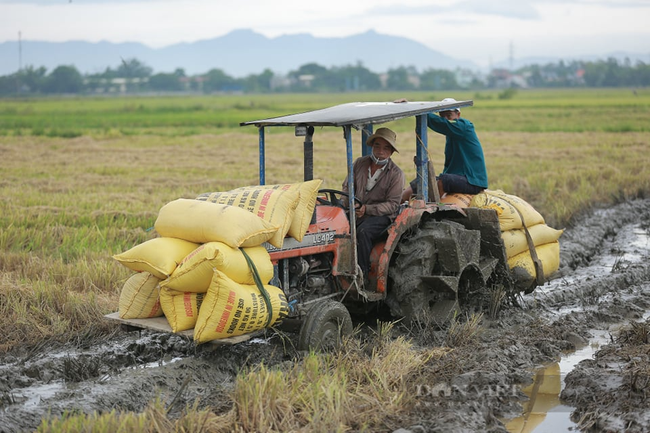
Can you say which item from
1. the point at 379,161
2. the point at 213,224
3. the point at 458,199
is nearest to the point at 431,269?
the point at 379,161

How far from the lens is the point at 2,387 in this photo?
217 inches

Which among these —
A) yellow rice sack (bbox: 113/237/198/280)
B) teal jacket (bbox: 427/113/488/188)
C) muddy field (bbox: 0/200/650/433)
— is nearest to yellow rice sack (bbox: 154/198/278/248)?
yellow rice sack (bbox: 113/237/198/280)

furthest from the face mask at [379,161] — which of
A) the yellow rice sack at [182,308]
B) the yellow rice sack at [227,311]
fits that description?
the yellow rice sack at [182,308]

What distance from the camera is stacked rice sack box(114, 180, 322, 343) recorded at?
18.2ft

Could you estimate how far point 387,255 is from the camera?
6613 mm

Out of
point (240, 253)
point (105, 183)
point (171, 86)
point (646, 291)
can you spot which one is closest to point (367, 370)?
point (240, 253)

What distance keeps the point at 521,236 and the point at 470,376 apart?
2882mm

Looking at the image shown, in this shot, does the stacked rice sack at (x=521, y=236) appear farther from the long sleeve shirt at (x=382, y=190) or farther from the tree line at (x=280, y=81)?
the tree line at (x=280, y=81)

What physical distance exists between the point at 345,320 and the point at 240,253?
43.2 inches

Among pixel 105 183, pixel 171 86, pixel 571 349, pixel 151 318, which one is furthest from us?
pixel 171 86

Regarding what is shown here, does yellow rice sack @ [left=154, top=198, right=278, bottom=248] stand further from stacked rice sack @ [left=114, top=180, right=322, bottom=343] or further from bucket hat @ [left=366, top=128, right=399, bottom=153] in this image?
bucket hat @ [left=366, top=128, right=399, bottom=153]

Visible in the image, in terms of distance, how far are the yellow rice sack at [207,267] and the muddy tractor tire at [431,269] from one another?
1.59 m

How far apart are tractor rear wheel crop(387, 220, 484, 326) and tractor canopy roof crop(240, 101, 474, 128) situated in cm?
105

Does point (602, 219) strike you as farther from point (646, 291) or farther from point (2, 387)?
point (2, 387)
